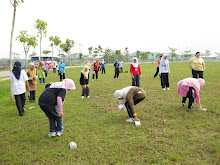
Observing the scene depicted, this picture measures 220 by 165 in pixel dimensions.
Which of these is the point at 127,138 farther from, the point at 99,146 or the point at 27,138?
the point at 27,138

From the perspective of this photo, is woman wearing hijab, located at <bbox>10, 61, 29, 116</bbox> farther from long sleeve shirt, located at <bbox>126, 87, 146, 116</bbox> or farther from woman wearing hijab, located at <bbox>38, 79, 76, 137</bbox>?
long sleeve shirt, located at <bbox>126, 87, 146, 116</bbox>

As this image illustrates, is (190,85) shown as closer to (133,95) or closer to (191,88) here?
(191,88)

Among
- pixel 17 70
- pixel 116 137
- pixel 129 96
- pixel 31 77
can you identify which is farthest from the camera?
pixel 31 77

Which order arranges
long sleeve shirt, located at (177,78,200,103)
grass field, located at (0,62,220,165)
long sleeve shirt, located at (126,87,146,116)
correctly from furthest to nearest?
long sleeve shirt, located at (177,78,200,103), long sleeve shirt, located at (126,87,146,116), grass field, located at (0,62,220,165)

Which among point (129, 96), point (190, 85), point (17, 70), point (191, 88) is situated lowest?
point (129, 96)

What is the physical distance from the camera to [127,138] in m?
4.33

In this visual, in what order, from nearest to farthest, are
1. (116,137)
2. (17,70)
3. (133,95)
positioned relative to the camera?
→ (116,137) < (133,95) < (17,70)

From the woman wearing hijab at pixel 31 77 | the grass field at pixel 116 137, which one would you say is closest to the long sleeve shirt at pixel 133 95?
the grass field at pixel 116 137

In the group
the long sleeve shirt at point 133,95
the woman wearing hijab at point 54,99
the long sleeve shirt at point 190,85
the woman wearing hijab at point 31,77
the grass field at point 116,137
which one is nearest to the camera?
the grass field at point 116,137

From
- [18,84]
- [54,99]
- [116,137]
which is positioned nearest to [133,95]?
[116,137]

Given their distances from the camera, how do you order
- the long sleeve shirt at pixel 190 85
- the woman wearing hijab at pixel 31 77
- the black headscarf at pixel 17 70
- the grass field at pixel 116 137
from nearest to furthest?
the grass field at pixel 116 137
the long sleeve shirt at pixel 190 85
the black headscarf at pixel 17 70
the woman wearing hijab at pixel 31 77

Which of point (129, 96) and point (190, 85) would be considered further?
point (190, 85)

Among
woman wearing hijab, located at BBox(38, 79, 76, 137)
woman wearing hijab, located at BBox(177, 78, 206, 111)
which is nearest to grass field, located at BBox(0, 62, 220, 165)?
woman wearing hijab, located at BBox(177, 78, 206, 111)

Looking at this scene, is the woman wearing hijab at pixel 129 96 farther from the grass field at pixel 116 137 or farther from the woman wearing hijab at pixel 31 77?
the woman wearing hijab at pixel 31 77
